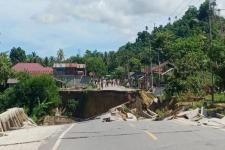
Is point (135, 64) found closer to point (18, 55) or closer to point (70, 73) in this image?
point (70, 73)

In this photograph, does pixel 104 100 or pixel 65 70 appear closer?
pixel 104 100

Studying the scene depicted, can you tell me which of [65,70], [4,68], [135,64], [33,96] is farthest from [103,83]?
[4,68]

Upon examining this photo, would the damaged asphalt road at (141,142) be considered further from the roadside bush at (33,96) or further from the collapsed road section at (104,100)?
the roadside bush at (33,96)

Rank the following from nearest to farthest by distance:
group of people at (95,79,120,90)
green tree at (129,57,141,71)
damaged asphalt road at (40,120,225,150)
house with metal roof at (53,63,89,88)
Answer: damaged asphalt road at (40,120,225,150) → group of people at (95,79,120,90) → house with metal roof at (53,63,89,88) → green tree at (129,57,141,71)

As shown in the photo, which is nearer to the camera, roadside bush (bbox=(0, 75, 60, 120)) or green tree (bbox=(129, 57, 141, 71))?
roadside bush (bbox=(0, 75, 60, 120))

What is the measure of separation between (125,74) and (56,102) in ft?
233

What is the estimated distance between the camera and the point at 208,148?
1522cm

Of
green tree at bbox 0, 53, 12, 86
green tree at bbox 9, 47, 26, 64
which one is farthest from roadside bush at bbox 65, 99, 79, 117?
green tree at bbox 9, 47, 26, 64

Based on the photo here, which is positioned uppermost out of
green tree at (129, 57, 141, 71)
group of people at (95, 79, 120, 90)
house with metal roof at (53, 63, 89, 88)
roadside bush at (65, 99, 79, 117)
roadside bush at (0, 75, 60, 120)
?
green tree at (129, 57, 141, 71)

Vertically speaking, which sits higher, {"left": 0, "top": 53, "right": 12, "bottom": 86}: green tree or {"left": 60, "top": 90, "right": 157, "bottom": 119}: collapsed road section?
{"left": 0, "top": 53, "right": 12, "bottom": 86}: green tree

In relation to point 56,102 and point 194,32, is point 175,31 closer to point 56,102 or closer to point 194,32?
point 194,32

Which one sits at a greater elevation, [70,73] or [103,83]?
[70,73]

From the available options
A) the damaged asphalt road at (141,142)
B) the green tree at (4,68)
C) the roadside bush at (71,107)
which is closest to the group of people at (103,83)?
the roadside bush at (71,107)

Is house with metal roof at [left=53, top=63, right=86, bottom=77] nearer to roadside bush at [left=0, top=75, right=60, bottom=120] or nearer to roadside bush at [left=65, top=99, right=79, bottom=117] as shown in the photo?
roadside bush at [left=65, top=99, right=79, bottom=117]
